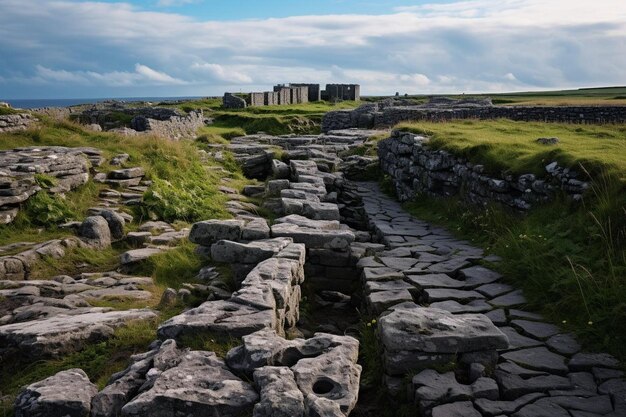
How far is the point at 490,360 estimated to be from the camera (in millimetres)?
4922

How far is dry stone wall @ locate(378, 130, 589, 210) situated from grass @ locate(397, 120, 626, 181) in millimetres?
206

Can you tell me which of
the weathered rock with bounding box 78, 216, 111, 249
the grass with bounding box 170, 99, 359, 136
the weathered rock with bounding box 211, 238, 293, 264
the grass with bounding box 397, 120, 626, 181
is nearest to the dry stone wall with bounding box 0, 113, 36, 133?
the weathered rock with bounding box 78, 216, 111, 249

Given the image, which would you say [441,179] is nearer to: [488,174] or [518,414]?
[488,174]

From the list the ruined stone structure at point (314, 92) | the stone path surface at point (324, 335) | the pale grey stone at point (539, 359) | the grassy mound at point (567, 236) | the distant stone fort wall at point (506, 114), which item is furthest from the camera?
the ruined stone structure at point (314, 92)

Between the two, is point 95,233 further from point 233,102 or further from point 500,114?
point 233,102

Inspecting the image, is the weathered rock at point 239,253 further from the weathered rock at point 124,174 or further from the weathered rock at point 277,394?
the weathered rock at point 124,174

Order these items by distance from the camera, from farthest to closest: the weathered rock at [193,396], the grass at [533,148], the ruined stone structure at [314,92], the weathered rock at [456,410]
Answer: the ruined stone structure at [314,92] < the grass at [533,148] < the weathered rock at [456,410] < the weathered rock at [193,396]

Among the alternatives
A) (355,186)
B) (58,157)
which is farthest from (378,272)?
(355,186)

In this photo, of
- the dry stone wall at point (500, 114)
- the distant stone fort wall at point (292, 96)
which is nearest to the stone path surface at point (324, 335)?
the dry stone wall at point (500, 114)

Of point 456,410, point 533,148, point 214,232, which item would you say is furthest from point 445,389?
point 533,148

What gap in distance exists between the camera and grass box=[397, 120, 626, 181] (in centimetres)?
849

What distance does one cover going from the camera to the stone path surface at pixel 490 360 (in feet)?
14.4

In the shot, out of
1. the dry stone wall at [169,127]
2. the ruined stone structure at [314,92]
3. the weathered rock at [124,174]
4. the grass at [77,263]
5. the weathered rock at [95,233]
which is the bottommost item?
the grass at [77,263]

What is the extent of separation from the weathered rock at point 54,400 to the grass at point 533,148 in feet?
23.5
